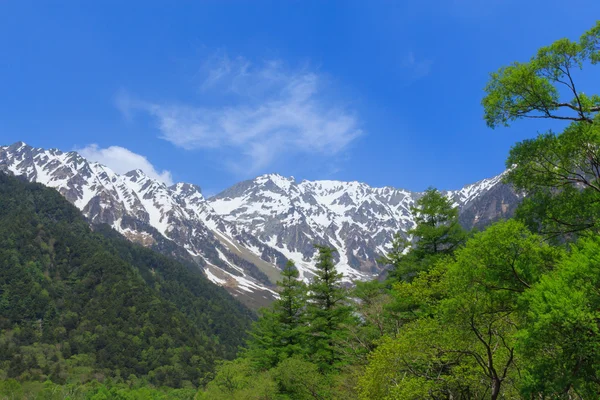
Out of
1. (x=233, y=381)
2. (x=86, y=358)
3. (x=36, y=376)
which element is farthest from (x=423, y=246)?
(x=86, y=358)

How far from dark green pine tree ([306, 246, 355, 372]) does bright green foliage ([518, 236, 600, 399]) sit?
23.5 m

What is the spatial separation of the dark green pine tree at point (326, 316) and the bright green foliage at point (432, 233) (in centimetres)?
682

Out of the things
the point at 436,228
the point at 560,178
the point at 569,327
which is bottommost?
the point at 569,327

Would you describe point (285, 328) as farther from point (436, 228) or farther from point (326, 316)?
point (436, 228)

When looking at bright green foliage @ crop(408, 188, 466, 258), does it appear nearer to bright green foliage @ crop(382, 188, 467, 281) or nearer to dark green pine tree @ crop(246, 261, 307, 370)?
bright green foliage @ crop(382, 188, 467, 281)

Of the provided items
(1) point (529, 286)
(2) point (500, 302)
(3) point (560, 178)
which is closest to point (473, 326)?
(2) point (500, 302)

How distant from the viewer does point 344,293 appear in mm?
40375

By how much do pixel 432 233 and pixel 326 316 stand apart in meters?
13.5

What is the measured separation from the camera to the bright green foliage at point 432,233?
1258 inches

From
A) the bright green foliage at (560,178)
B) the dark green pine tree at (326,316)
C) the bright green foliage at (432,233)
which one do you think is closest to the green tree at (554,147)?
the bright green foliage at (560,178)

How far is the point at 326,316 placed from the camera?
3866 cm

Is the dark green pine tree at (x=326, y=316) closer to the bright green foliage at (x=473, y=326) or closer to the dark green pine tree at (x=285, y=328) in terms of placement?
the dark green pine tree at (x=285, y=328)

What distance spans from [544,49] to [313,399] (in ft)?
94.0

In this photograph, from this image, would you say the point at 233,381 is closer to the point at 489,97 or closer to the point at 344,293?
the point at 344,293
